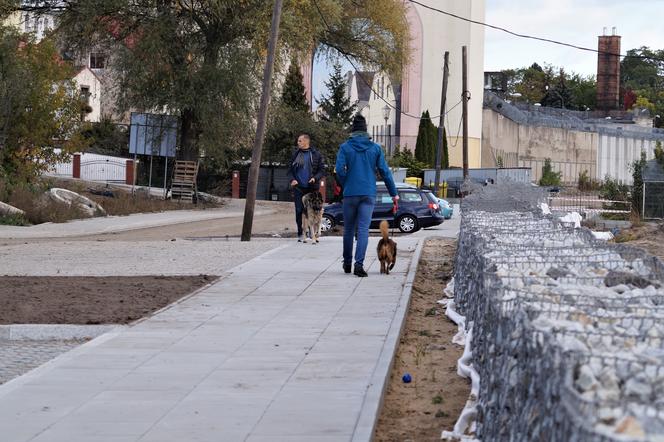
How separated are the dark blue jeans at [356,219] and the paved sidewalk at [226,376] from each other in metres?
1.56

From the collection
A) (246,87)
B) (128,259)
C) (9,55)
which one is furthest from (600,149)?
(128,259)

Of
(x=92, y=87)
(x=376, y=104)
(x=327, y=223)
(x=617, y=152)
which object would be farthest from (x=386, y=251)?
(x=617, y=152)

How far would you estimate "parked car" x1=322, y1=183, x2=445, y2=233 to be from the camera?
105 ft

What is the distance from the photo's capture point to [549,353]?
3918mm

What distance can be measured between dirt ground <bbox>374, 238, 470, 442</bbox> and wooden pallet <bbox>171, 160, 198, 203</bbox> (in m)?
33.9

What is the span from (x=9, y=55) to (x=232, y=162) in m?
20.4

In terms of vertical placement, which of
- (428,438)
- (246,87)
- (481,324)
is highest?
(246,87)

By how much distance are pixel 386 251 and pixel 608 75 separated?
104732 mm

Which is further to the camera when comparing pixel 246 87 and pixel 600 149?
pixel 600 149

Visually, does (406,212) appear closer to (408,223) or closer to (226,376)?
(408,223)

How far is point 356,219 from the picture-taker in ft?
45.9

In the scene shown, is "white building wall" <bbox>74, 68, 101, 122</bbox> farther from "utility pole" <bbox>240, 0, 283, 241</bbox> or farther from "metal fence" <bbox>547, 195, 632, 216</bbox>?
"utility pole" <bbox>240, 0, 283, 241</bbox>

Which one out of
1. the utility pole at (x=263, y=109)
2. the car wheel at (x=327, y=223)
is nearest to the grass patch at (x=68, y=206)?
the car wheel at (x=327, y=223)

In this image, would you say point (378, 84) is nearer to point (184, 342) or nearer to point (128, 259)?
point (128, 259)
